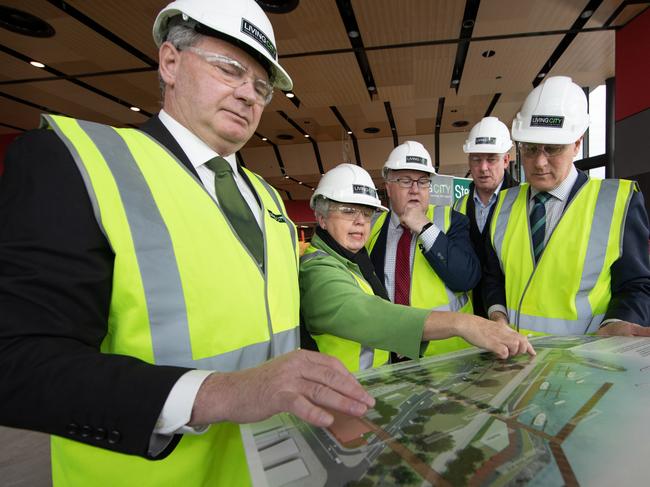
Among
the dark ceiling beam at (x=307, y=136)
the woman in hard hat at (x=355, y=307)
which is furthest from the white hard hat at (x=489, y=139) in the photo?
the dark ceiling beam at (x=307, y=136)

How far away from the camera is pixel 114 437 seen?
0.60 meters

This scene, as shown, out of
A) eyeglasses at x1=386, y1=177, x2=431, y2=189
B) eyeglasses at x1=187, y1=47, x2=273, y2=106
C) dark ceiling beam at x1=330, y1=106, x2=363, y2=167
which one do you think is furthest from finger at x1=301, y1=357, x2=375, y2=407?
dark ceiling beam at x1=330, y1=106, x2=363, y2=167

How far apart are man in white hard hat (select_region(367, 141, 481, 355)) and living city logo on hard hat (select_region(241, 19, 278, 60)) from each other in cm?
133

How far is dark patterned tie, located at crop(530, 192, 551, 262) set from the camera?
5.96 feet

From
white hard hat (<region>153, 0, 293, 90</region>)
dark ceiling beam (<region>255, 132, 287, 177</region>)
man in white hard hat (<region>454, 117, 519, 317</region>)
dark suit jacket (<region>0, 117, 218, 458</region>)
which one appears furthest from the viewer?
dark ceiling beam (<region>255, 132, 287, 177</region>)

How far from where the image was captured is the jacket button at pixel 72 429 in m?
0.61

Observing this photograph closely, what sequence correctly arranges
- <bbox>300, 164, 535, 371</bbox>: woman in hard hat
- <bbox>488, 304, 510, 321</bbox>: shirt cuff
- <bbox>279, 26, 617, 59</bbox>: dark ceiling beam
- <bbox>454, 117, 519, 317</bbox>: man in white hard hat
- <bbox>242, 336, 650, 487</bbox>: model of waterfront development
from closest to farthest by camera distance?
1. <bbox>242, 336, 650, 487</bbox>: model of waterfront development
2. <bbox>300, 164, 535, 371</bbox>: woman in hard hat
3. <bbox>488, 304, 510, 321</bbox>: shirt cuff
4. <bbox>454, 117, 519, 317</bbox>: man in white hard hat
5. <bbox>279, 26, 617, 59</bbox>: dark ceiling beam

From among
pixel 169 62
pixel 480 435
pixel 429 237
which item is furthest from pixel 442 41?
pixel 480 435

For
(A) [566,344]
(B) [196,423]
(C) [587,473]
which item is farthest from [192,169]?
(A) [566,344]

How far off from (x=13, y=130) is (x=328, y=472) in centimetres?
1262

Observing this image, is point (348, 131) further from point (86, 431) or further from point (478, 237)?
point (86, 431)

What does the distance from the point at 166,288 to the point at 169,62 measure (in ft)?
2.21

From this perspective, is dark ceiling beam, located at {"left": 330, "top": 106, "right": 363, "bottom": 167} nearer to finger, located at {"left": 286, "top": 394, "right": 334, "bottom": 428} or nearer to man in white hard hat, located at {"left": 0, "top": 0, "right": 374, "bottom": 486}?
man in white hard hat, located at {"left": 0, "top": 0, "right": 374, "bottom": 486}

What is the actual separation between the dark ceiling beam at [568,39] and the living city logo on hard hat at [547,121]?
160 inches
